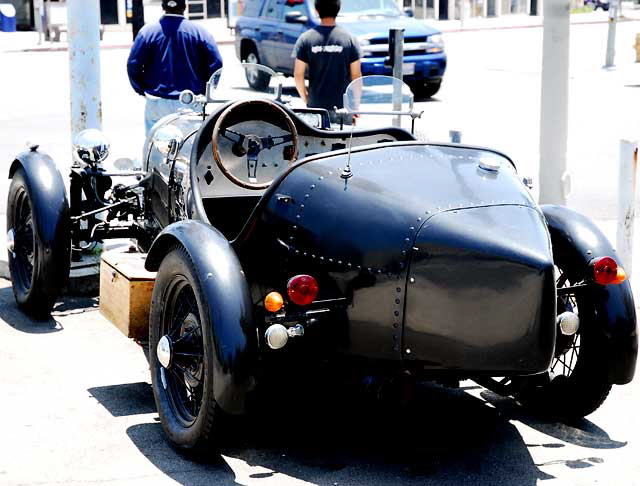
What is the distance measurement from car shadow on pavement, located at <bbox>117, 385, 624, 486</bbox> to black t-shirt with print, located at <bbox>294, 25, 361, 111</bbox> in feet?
14.9

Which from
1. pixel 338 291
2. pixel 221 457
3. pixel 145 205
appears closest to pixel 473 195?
pixel 338 291

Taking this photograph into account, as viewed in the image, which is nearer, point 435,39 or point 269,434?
point 269,434

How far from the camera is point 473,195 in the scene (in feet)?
15.9

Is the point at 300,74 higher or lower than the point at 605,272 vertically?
higher

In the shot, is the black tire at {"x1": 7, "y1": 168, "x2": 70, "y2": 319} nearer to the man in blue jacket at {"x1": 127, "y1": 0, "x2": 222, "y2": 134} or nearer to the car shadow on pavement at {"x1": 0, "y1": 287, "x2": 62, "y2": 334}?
the car shadow on pavement at {"x1": 0, "y1": 287, "x2": 62, "y2": 334}

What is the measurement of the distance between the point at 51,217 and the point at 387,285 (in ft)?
9.03

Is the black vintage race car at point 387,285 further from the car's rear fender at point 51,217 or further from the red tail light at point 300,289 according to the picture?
the car's rear fender at point 51,217

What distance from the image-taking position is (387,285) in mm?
4746

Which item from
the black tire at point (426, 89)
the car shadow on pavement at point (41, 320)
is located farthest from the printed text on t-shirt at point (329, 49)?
the black tire at point (426, 89)

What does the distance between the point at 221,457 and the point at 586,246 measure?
1839 mm

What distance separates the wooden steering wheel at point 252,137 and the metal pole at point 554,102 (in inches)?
124

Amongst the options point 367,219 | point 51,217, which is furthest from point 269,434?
point 51,217

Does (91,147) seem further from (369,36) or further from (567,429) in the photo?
(369,36)

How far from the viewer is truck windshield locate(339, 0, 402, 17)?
18.6m
